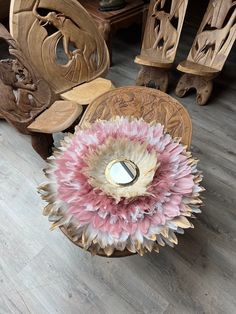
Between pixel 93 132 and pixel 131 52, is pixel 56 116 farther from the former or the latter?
pixel 131 52

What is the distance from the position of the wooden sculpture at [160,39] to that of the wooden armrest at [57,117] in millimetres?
789

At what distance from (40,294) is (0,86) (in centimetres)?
100

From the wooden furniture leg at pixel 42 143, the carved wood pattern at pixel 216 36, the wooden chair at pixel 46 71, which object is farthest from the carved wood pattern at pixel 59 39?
the carved wood pattern at pixel 216 36

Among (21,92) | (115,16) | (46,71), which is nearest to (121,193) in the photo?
(21,92)

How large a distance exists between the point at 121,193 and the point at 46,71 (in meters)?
0.97

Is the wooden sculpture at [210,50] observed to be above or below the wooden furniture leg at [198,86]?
above

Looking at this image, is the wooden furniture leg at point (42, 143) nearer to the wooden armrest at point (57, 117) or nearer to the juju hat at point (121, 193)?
the wooden armrest at point (57, 117)

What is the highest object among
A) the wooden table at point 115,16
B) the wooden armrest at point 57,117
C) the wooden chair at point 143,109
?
the wooden table at point 115,16

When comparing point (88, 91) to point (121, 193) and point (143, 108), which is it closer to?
point (143, 108)

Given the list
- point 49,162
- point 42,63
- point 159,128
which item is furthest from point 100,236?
point 42,63

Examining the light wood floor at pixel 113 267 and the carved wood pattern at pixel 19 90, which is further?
the carved wood pattern at pixel 19 90

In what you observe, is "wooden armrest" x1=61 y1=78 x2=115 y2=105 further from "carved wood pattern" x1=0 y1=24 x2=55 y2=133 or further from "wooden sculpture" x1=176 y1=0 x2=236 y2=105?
"wooden sculpture" x1=176 y1=0 x2=236 y2=105

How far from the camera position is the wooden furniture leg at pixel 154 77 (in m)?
1.98

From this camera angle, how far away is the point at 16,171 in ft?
5.36
